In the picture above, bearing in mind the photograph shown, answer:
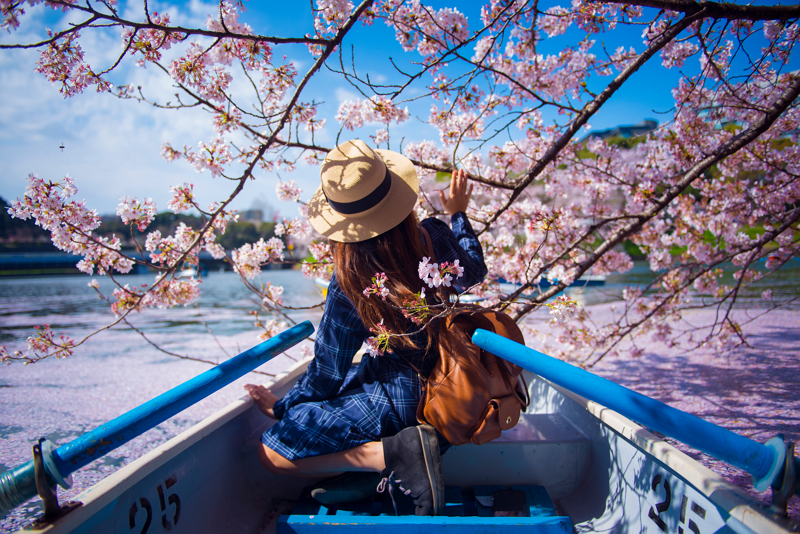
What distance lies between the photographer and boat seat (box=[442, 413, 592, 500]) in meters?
1.65

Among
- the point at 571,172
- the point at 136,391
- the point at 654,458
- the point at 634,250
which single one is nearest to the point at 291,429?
the point at 654,458

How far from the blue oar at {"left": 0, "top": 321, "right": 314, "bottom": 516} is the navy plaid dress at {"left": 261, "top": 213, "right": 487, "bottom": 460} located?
260mm

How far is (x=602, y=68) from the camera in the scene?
3195 mm

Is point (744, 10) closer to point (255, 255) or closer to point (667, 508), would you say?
point (667, 508)

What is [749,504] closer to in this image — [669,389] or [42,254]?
[669,389]

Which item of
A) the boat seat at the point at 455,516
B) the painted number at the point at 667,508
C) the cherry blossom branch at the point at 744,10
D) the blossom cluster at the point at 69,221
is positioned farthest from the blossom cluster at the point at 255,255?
the painted number at the point at 667,508

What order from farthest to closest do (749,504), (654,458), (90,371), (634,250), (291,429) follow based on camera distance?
(634,250), (90,371), (291,429), (654,458), (749,504)

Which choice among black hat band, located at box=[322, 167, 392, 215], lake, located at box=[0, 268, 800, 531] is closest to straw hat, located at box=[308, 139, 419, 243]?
black hat band, located at box=[322, 167, 392, 215]

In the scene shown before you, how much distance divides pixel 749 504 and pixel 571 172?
11.3 feet

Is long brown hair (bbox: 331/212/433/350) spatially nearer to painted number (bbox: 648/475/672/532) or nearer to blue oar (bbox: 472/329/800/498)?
blue oar (bbox: 472/329/800/498)

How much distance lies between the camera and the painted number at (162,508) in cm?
109

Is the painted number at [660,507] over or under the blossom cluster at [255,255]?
under

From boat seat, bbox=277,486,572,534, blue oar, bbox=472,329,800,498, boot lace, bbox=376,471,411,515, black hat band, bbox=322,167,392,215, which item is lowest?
boat seat, bbox=277,486,572,534

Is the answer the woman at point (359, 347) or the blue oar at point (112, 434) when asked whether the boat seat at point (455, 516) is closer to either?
the woman at point (359, 347)
